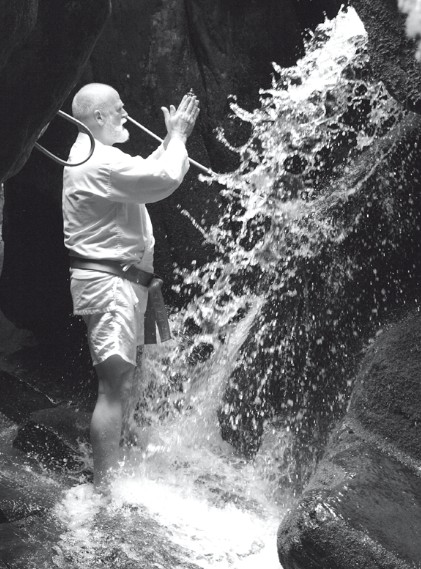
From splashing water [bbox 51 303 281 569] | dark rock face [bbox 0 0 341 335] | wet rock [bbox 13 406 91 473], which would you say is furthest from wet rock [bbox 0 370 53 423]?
dark rock face [bbox 0 0 341 335]

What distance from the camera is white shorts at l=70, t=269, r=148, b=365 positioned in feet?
13.2

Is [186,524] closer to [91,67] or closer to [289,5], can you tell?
[91,67]

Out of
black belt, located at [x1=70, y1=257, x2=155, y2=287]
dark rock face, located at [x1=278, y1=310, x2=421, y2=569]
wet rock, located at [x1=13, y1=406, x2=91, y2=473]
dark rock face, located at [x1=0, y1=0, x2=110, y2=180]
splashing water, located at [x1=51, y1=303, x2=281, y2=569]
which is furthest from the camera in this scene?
wet rock, located at [x1=13, y1=406, x2=91, y2=473]

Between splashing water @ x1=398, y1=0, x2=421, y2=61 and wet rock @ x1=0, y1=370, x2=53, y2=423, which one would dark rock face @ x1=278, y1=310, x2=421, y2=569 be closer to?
splashing water @ x1=398, y1=0, x2=421, y2=61

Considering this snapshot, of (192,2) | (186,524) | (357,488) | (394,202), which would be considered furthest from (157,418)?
(192,2)

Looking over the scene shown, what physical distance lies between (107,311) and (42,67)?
1.88 meters

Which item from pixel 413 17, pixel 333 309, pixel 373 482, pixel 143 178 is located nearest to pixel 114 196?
pixel 143 178

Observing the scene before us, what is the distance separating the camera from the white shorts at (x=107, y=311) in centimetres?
403

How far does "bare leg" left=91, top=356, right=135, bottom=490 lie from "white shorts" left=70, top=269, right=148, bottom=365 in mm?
57

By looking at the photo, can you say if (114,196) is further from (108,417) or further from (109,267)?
(108,417)

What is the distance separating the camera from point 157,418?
513 cm

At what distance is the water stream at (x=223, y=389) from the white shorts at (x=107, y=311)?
2.05 ft

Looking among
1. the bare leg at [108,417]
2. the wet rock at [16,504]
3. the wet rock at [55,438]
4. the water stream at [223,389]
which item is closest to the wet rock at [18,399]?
the water stream at [223,389]

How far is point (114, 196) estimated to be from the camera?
160 inches
